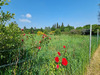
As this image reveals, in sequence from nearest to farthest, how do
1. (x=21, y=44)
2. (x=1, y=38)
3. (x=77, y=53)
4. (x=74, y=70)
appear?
(x=1, y=38) → (x=21, y=44) → (x=74, y=70) → (x=77, y=53)

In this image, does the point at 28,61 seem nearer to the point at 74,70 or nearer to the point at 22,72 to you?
the point at 22,72

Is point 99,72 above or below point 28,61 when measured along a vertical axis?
below

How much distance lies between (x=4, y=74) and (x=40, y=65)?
1.92ft

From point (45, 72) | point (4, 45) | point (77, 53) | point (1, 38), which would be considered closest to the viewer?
point (1, 38)

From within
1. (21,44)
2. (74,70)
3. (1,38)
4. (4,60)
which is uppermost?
(1,38)

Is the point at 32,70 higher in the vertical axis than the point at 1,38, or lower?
lower

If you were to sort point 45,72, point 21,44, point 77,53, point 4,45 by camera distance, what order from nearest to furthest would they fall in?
point 4,45, point 45,72, point 21,44, point 77,53

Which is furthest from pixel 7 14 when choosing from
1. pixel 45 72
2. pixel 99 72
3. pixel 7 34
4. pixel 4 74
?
pixel 99 72

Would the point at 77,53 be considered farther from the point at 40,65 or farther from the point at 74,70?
the point at 40,65

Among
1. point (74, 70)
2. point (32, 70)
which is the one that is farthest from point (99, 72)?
point (32, 70)

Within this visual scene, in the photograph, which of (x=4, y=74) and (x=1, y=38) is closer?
(x=1, y=38)

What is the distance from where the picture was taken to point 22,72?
1.16 meters

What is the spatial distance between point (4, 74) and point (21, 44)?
0.55 m

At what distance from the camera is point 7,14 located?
1209mm
